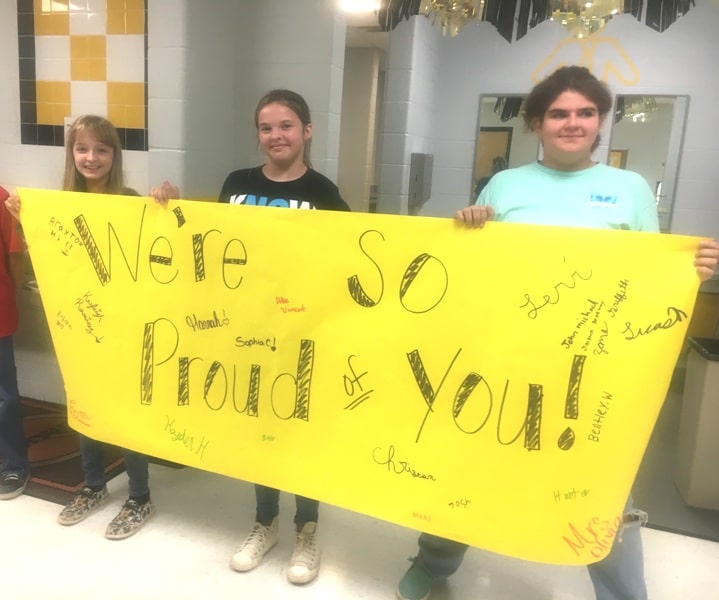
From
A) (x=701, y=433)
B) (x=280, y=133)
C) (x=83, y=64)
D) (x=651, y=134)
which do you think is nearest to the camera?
(x=280, y=133)

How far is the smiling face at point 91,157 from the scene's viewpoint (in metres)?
1.72

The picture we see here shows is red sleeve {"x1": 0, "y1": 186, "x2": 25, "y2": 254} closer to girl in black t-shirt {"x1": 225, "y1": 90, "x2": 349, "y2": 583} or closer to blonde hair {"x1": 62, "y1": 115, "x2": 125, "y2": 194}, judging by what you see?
blonde hair {"x1": 62, "y1": 115, "x2": 125, "y2": 194}

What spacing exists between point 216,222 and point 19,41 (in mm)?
1815

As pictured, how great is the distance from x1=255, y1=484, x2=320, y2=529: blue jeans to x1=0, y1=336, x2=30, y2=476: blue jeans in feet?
2.95

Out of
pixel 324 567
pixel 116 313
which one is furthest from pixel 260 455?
pixel 116 313

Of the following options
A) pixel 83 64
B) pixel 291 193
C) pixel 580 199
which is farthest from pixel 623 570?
pixel 83 64

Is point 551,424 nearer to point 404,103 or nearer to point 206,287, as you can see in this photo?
point 206,287

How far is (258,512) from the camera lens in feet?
5.77

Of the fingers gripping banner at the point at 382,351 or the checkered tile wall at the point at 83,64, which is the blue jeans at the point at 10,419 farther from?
the checkered tile wall at the point at 83,64

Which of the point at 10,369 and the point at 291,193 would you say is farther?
the point at 10,369

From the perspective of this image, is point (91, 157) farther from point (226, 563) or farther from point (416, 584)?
point (416, 584)

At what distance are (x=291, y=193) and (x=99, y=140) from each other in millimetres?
634

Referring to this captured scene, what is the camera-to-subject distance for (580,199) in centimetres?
131

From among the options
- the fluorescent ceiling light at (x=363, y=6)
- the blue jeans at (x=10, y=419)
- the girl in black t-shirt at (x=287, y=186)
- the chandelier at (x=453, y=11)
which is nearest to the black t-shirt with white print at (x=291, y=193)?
the girl in black t-shirt at (x=287, y=186)
